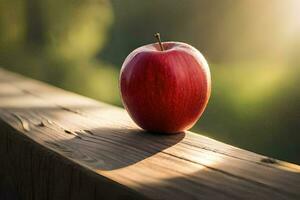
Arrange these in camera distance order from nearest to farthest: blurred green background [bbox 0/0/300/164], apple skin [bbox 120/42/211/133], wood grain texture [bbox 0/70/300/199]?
wood grain texture [bbox 0/70/300/199]
apple skin [bbox 120/42/211/133]
blurred green background [bbox 0/0/300/164]

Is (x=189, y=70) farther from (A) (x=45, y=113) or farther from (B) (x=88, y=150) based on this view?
(A) (x=45, y=113)

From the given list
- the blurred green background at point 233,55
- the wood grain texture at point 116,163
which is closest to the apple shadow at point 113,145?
the wood grain texture at point 116,163

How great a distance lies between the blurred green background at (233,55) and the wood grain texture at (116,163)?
184cm

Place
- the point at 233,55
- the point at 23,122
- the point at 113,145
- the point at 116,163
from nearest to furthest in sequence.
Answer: the point at 116,163 → the point at 113,145 → the point at 23,122 → the point at 233,55

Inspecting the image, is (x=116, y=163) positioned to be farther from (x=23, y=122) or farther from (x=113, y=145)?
(x=23, y=122)

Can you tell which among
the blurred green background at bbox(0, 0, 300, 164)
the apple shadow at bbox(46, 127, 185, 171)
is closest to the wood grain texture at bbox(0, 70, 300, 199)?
the apple shadow at bbox(46, 127, 185, 171)

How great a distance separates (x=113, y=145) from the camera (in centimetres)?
87

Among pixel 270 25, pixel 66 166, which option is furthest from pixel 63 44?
pixel 66 166

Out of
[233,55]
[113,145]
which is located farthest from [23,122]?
[233,55]

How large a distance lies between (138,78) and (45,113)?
1.01 ft

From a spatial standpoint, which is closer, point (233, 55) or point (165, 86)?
point (165, 86)

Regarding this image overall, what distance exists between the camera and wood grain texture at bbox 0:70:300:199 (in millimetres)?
639

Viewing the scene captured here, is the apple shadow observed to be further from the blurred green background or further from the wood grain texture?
the blurred green background

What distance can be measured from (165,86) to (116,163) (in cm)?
23
